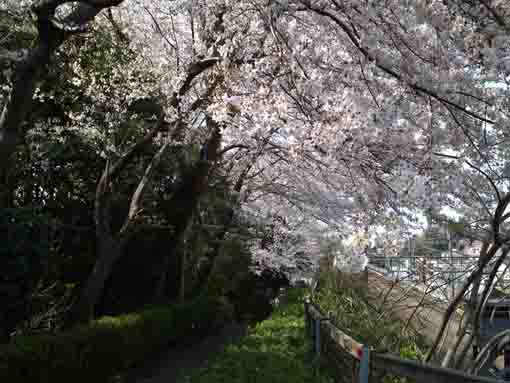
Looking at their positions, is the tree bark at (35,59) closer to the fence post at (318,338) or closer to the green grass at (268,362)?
Answer: the green grass at (268,362)

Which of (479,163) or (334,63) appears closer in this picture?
(479,163)

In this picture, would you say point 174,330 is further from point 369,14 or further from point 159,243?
point 369,14

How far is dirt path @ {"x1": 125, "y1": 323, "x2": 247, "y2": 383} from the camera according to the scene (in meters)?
9.00

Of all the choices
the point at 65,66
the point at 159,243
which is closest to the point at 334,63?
the point at 65,66

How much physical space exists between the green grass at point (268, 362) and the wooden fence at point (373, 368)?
0.54 meters

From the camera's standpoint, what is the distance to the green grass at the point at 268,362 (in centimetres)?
602

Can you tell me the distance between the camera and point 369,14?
172 inches

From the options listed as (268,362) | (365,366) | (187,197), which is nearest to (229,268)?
(187,197)

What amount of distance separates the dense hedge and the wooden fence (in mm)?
3401

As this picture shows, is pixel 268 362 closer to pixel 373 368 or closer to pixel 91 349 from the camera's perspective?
pixel 91 349

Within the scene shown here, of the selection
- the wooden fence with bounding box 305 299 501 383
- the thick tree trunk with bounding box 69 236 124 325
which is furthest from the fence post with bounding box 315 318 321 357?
the thick tree trunk with bounding box 69 236 124 325

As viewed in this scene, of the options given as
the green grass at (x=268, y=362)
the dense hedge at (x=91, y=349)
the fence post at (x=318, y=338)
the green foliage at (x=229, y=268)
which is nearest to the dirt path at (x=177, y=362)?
the dense hedge at (x=91, y=349)

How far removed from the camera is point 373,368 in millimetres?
3357

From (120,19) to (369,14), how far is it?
7.31 metres
